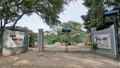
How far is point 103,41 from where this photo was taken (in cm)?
1553

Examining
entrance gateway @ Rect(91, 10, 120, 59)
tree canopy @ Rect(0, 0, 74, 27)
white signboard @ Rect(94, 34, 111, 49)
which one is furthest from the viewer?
tree canopy @ Rect(0, 0, 74, 27)

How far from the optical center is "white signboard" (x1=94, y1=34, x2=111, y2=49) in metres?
14.7

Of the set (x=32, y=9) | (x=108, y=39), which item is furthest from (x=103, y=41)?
(x=32, y=9)

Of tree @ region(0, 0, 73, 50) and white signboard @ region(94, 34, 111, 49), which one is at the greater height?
tree @ region(0, 0, 73, 50)

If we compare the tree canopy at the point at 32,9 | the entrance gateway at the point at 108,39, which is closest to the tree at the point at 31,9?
the tree canopy at the point at 32,9

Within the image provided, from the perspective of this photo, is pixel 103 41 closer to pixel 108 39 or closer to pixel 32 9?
pixel 108 39

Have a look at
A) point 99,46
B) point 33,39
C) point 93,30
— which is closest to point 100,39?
point 99,46

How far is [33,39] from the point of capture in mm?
32188

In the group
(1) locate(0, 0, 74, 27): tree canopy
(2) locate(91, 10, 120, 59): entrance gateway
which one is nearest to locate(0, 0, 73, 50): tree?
(1) locate(0, 0, 74, 27): tree canopy

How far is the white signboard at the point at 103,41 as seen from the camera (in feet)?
48.2

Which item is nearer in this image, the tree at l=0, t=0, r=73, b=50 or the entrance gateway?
the entrance gateway

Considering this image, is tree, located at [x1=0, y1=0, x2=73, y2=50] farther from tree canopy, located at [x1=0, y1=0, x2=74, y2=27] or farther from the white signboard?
the white signboard

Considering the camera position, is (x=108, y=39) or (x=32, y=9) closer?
(x=108, y=39)

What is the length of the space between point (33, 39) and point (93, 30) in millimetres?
15894
